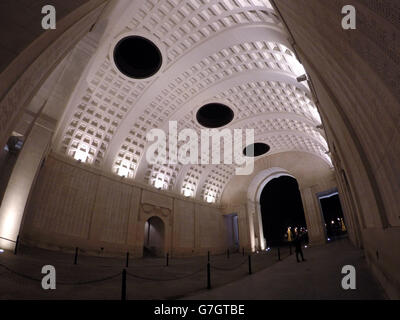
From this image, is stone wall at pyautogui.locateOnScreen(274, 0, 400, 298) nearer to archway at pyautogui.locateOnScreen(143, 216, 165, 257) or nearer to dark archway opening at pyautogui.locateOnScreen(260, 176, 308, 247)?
archway at pyautogui.locateOnScreen(143, 216, 165, 257)

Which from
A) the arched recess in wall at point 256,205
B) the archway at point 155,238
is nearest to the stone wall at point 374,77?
the archway at point 155,238

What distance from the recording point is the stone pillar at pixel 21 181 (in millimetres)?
7871

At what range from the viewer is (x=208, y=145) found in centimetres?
1811

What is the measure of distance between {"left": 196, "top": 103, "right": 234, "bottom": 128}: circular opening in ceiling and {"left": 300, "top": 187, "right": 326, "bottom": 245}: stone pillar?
30.8 feet

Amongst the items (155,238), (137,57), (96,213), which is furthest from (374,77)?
(155,238)

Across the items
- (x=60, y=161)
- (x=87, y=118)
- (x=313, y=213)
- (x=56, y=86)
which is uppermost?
(x=87, y=118)

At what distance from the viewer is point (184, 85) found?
13.6 meters

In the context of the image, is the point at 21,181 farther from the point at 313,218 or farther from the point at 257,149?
the point at 313,218

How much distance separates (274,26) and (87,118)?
10.8 meters

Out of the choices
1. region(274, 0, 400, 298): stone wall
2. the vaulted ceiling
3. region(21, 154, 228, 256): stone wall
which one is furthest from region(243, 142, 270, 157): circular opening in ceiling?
region(274, 0, 400, 298): stone wall

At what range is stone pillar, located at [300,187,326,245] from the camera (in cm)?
1706

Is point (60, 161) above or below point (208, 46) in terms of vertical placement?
below
